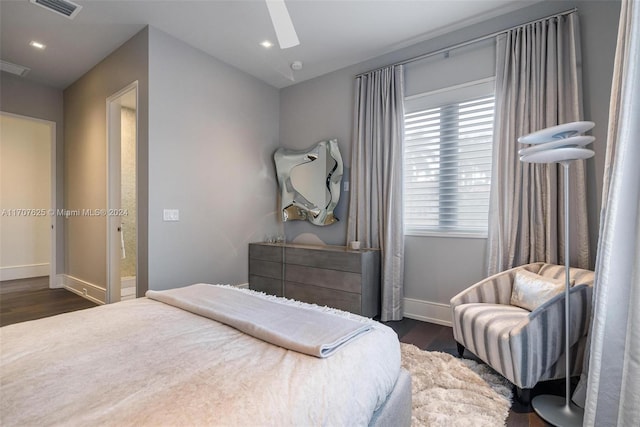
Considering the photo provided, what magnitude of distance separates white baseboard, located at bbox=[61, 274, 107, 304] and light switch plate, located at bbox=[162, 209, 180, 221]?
4.76 feet

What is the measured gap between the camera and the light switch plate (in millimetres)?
3170

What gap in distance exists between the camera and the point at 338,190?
3.91 m

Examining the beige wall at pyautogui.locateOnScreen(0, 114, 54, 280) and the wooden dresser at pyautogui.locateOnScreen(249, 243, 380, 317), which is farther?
the beige wall at pyautogui.locateOnScreen(0, 114, 54, 280)

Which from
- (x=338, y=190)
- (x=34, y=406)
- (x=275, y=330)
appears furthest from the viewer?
(x=338, y=190)

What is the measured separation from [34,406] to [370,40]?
12.1 ft

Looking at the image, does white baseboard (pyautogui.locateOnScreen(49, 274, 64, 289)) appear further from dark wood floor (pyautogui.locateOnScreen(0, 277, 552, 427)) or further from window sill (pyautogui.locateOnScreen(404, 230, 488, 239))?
window sill (pyautogui.locateOnScreen(404, 230, 488, 239))

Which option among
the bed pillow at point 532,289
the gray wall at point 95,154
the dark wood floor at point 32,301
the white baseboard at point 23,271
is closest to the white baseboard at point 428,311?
the bed pillow at point 532,289

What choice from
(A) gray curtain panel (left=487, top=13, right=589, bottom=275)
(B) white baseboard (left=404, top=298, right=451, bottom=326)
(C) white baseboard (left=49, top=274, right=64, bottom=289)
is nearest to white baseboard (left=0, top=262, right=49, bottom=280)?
(C) white baseboard (left=49, top=274, right=64, bottom=289)

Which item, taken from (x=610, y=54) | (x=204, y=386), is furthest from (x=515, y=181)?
(x=204, y=386)

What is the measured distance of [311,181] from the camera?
161 inches

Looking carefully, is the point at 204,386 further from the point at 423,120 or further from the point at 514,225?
the point at 423,120

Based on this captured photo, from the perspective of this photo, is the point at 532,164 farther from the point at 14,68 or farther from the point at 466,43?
the point at 14,68

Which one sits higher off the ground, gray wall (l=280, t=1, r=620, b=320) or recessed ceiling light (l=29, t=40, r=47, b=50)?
recessed ceiling light (l=29, t=40, r=47, b=50)

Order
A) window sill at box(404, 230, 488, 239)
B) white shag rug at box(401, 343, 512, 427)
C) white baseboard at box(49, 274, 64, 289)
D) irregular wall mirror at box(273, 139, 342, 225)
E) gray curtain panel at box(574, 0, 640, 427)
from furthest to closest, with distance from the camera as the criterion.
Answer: white baseboard at box(49, 274, 64, 289), irregular wall mirror at box(273, 139, 342, 225), window sill at box(404, 230, 488, 239), white shag rug at box(401, 343, 512, 427), gray curtain panel at box(574, 0, 640, 427)
